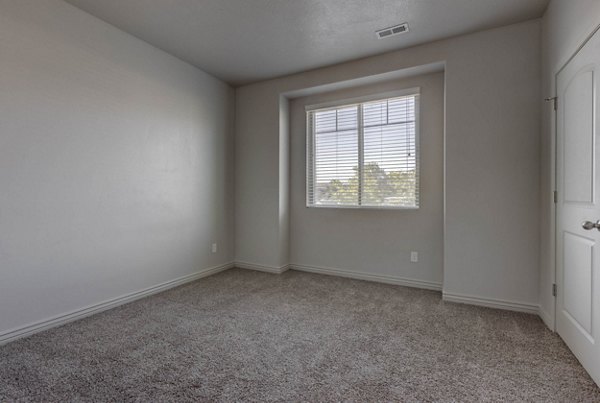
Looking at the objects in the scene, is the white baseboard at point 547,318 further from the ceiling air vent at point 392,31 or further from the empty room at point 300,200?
the ceiling air vent at point 392,31

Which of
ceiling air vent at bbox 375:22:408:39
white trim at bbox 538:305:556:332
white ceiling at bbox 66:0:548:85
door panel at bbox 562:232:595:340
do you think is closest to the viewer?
door panel at bbox 562:232:595:340

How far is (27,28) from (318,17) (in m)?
2.37

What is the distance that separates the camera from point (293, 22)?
2883 mm

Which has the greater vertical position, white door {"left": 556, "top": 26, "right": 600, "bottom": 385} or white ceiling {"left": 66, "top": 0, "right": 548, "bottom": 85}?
white ceiling {"left": 66, "top": 0, "right": 548, "bottom": 85}

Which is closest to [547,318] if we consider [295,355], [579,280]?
[579,280]

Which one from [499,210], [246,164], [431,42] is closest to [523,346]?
[499,210]

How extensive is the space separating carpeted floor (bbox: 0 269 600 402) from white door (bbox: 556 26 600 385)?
0.24 m

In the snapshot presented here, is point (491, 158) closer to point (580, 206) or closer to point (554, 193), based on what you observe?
point (554, 193)

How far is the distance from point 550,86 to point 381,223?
2.10 metres

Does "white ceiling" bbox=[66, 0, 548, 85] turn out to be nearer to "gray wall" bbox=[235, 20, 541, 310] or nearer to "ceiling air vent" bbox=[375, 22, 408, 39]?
"ceiling air vent" bbox=[375, 22, 408, 39]

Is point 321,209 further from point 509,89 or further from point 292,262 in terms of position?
point 509,89

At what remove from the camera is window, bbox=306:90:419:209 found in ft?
12.1

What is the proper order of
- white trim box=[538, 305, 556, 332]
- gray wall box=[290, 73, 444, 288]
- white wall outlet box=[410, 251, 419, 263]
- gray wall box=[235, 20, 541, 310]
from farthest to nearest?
white wall outlet box=[410, 251, 419, 263]
gray wall box=[290, 73, 444, 288]
gray wall box=[235, 20, 541, 310]
white trim box=[538, 305, 556, 332]

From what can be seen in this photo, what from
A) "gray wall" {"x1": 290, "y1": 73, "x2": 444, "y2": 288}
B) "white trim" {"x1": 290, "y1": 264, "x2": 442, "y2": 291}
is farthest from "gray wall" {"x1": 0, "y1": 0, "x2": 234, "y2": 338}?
"white trim" {"x1": 290, "y1": 264, "x2": 442, "y2": 291}
